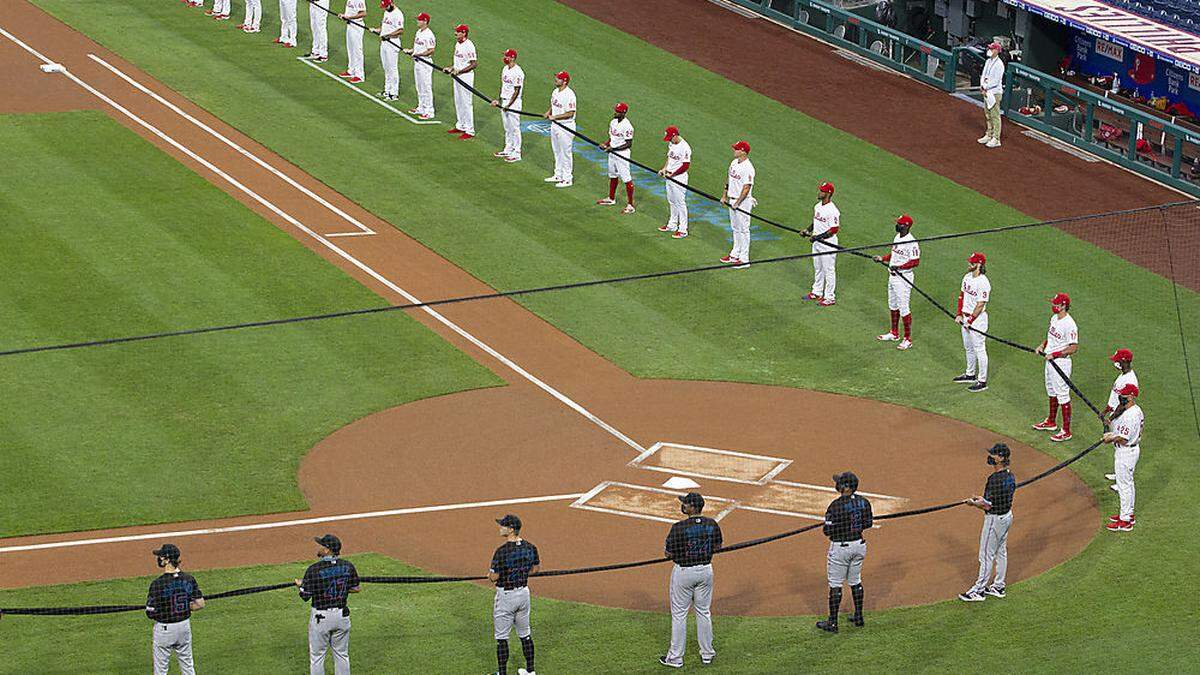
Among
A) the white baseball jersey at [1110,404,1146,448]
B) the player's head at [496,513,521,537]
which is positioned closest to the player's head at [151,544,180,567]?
the player's head at [496,513,521,537]

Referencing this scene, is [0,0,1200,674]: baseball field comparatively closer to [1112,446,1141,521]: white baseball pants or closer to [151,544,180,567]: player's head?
Result: [1112,446,1141,521]: white baseball pants

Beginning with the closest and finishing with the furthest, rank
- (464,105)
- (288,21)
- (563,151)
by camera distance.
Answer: (563,151) < (464,105) < (288,21)

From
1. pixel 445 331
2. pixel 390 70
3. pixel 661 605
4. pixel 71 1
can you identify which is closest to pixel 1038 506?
pixel 661 605

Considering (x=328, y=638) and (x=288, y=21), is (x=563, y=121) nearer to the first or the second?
(x=288, y=21)

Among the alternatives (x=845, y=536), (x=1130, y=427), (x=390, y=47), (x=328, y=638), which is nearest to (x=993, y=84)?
(x=390, y=47)

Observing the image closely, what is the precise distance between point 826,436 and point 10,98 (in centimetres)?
1788

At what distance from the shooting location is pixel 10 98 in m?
33.5

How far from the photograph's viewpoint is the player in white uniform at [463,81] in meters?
31.8

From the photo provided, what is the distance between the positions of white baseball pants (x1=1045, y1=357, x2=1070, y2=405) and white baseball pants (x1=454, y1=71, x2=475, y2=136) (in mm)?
12834

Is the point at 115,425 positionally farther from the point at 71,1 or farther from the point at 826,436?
the point at 71,1

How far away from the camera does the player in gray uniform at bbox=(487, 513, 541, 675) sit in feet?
54.9

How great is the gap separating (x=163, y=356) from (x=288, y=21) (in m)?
13.7

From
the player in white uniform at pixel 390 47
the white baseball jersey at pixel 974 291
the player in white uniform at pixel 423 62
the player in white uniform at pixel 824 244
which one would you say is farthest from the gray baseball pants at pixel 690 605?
the player in white uniform at pixel 390 47

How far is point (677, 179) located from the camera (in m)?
28.3
